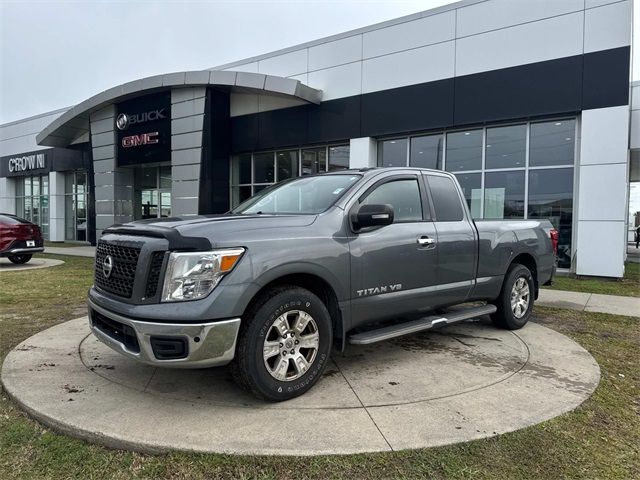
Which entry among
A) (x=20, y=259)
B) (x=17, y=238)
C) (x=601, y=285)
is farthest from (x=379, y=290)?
(x=20, y=259)

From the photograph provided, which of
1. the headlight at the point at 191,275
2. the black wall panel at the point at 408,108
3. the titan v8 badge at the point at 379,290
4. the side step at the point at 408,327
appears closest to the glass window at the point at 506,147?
the black wall panel at the point at 408,108

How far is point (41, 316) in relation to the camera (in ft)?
21.7

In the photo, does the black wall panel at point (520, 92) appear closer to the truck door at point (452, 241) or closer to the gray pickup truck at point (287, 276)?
the truck door at point (452, 241)

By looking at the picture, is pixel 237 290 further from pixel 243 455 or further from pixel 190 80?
pixel 190 80

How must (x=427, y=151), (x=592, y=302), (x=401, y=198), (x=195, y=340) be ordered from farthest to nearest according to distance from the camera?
1. (x=427, y=151)
2. (x=592, y=302)
3. (x=401, y=198)
4. (x=195, y=340)

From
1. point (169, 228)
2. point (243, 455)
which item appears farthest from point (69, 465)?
point (169, 228)

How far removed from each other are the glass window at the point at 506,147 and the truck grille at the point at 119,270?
11.0 metres

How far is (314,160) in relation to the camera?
1614cm

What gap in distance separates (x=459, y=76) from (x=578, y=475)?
11.5 m

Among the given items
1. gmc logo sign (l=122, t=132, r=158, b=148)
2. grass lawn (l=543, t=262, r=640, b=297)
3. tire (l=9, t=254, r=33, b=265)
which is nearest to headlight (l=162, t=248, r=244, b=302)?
grass lawn (l=543, t=262, r=640, b=297)

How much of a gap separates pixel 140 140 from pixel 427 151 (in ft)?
39.2

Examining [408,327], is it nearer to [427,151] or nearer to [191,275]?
[191,275]

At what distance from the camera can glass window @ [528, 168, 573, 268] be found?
38.3ft

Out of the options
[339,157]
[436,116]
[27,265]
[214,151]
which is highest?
[436,116]
